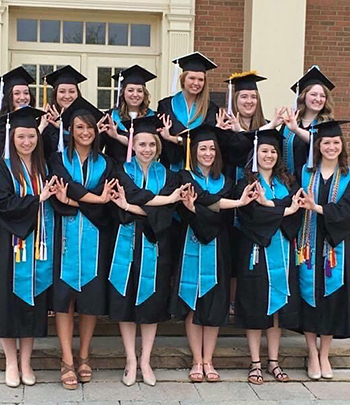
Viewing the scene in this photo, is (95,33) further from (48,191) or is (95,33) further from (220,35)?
(48,191)

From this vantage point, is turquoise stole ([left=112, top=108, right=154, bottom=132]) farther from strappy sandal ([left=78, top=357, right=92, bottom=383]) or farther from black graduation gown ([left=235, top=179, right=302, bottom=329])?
strappy sandal ([left=78, top=357, right=92, bottom=383])

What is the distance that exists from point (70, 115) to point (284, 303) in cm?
213

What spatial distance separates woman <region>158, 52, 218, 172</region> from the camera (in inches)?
202

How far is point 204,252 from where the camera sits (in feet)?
15.6

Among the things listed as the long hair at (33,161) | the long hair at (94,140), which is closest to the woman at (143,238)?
the long hair at (94,140)

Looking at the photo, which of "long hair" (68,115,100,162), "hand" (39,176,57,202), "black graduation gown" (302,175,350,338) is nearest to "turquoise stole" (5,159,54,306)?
"hand" (39,176,57,202)

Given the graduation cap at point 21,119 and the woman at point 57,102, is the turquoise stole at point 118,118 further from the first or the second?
the graduation cap at point 21,119

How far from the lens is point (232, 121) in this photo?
502 cm

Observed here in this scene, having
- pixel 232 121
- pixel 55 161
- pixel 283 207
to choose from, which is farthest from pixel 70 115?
pixel 283 207

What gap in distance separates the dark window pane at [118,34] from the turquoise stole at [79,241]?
454 cm

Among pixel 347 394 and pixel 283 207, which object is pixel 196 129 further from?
pixel 347 394

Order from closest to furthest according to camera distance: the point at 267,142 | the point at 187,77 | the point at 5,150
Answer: the point at 5,150 → the point at 267,142 → the point at 187,77

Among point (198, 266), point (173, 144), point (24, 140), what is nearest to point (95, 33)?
point (173, 144)

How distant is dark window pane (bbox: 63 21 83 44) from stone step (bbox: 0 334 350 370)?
4732 millimetres
